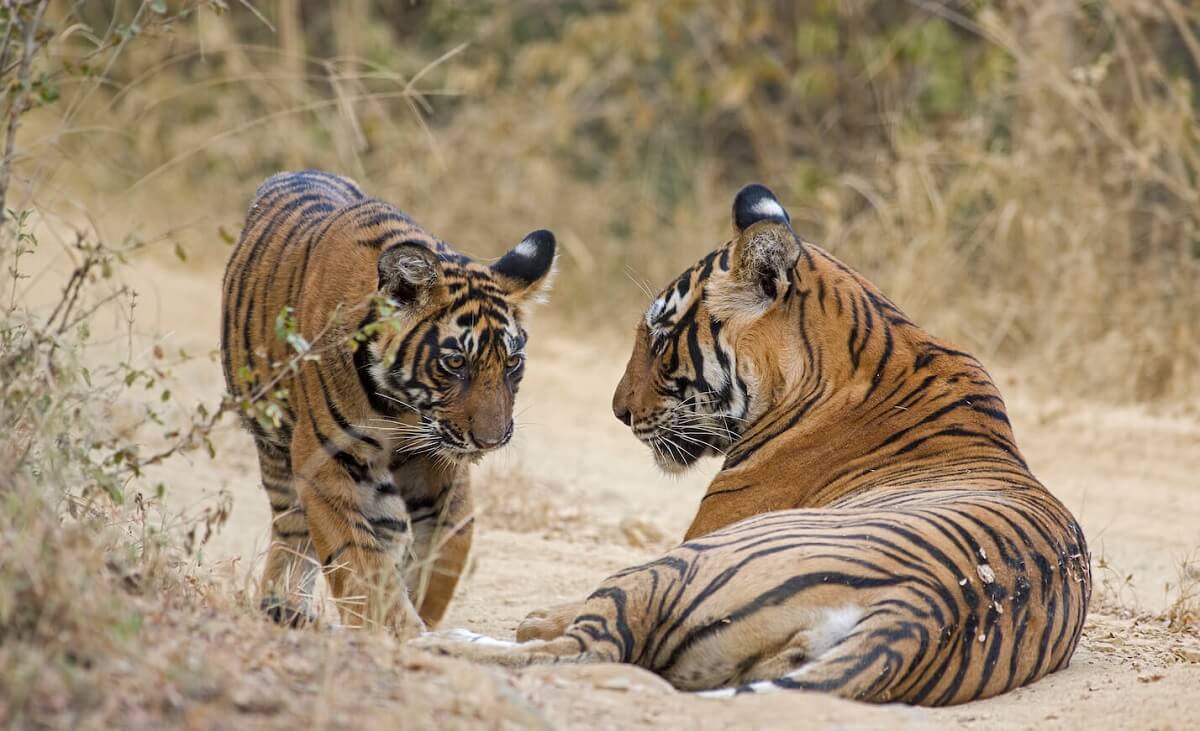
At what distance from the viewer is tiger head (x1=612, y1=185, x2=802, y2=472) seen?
4316 millimetres

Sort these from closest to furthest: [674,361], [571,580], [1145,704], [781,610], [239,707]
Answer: [239,707]
[781,610]
[1145,704]
[674,361]
[571,580]

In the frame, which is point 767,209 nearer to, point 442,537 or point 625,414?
point 625,414

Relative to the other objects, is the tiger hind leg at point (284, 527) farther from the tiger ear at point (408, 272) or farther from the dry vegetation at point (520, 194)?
the tiger ear at point (408, 272)

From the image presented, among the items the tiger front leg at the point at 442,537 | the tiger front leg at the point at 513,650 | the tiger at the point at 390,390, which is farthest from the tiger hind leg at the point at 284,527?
the tiger front leg at the point at 513,650

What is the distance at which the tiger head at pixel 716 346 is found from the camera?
4.32m

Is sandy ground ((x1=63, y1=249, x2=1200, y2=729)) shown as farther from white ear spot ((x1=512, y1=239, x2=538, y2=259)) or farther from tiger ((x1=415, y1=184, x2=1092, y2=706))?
white ear spot ((x1=512, y1=239, x2=538, y2=259))

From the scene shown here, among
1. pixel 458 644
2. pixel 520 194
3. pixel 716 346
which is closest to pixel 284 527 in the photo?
pixel 716 346

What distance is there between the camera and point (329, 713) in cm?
254

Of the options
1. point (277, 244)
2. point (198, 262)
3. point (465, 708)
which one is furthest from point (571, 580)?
point (198, 262)

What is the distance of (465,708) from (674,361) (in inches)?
78.4

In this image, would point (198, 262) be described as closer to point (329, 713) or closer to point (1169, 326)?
point (1169, 326)

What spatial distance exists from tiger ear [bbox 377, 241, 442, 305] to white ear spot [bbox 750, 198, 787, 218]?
1037 mm

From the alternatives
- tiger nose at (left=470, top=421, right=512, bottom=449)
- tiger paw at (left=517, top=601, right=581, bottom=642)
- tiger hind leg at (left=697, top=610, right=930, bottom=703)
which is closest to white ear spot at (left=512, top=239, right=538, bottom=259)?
tiger nose at (left=470, top=421, right=512, bottom=449)

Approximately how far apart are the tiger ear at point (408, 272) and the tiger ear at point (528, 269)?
357 mm
